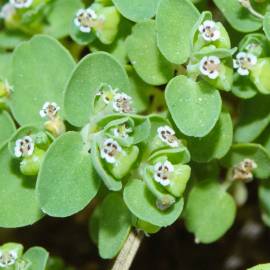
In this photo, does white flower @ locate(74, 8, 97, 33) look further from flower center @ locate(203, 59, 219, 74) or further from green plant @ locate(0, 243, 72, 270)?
green plant @ locate(0, 243, 72, 270)

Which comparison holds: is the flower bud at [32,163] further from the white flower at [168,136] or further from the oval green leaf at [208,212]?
the oval green leaf at [208,212]

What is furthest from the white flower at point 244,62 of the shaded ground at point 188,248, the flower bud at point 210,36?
the shaded ground at point 188,248

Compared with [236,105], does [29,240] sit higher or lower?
lower

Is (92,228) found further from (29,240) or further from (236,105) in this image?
(236,105)

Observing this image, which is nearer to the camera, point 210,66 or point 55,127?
point 210,66

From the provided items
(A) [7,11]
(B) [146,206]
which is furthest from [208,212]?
(A) [7,11]

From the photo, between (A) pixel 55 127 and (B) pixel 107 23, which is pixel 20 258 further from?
(B) pixel 107 23

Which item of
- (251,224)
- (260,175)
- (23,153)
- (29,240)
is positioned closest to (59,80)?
(23,153)
